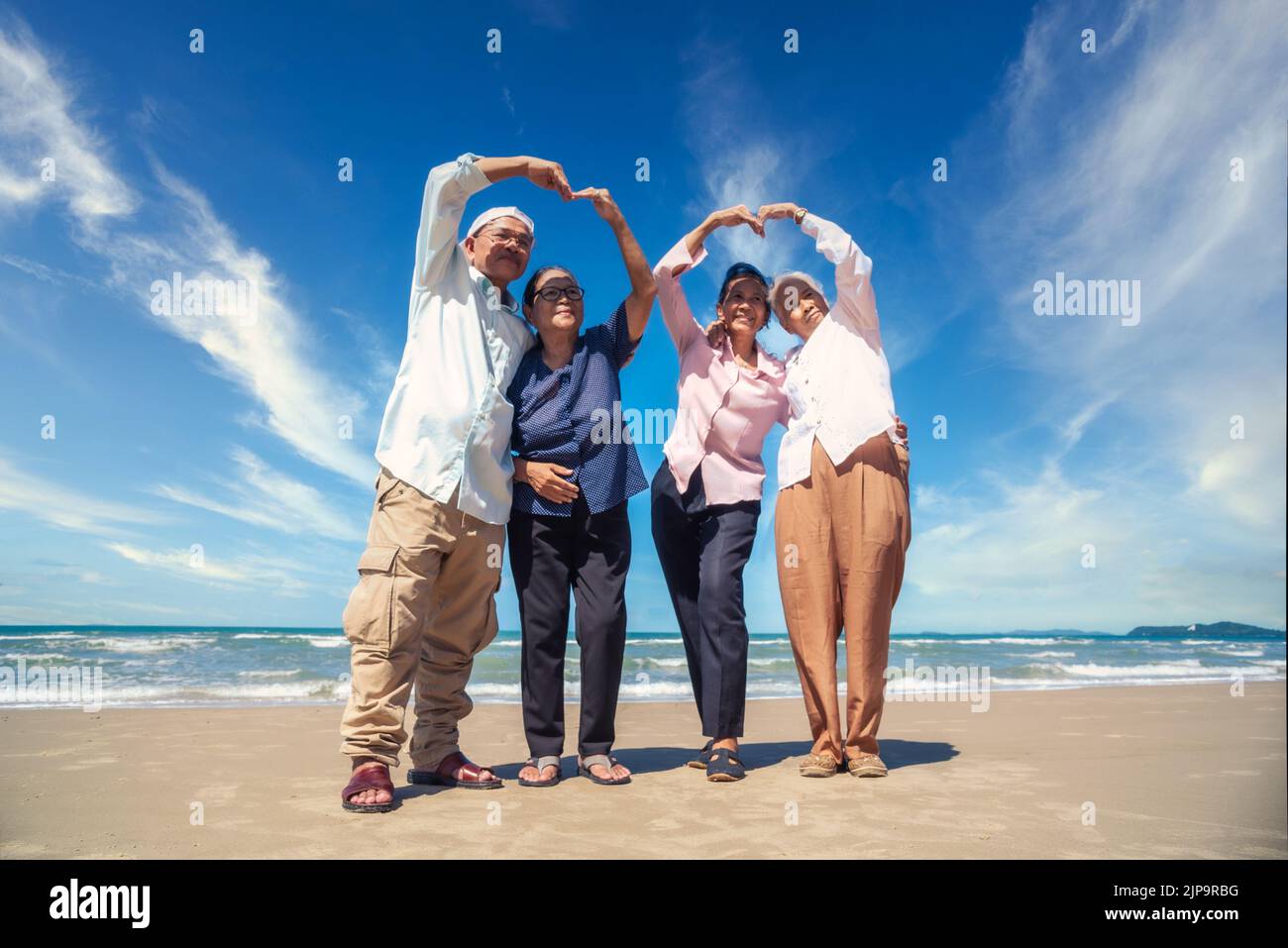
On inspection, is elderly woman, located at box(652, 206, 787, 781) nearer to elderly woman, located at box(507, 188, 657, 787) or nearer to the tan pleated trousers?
the tan pleated trousers

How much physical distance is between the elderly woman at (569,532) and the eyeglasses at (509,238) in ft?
0.70

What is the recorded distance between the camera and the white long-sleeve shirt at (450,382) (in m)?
2.96

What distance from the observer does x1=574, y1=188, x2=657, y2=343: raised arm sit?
3.38 meters

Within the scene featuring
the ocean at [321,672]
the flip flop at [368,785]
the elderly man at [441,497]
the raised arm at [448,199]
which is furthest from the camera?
the ocean at [321,672]

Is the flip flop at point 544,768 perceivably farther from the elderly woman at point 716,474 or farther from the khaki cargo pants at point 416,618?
the elderly woman at point 716,474

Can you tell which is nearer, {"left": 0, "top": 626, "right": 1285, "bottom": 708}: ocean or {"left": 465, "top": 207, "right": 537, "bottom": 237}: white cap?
{"left": 465, "top": 207, "right": 537, "bottom": 237}: white cap

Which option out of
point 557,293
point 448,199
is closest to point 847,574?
point 557,293

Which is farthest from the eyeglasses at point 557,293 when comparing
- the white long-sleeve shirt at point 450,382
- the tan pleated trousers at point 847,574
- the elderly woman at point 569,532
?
the tan pleated trousers at point 847,574

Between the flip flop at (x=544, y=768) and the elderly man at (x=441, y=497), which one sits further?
the flip flop at (x=544, y=768)

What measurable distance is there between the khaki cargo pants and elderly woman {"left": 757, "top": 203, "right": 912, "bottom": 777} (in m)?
1.39

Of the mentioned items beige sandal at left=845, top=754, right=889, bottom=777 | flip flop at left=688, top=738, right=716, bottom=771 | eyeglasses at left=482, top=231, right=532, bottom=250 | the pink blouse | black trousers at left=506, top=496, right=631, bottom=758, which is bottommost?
flip flop at left=688, top=738, right=716, bottom=771

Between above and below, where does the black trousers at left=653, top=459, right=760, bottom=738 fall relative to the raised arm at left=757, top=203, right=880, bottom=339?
below

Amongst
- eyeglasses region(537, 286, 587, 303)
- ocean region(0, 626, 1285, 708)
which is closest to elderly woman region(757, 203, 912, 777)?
eyeglasses region(537, 286, 587, 303)

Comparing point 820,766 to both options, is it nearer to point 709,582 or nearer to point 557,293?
point 709,582
